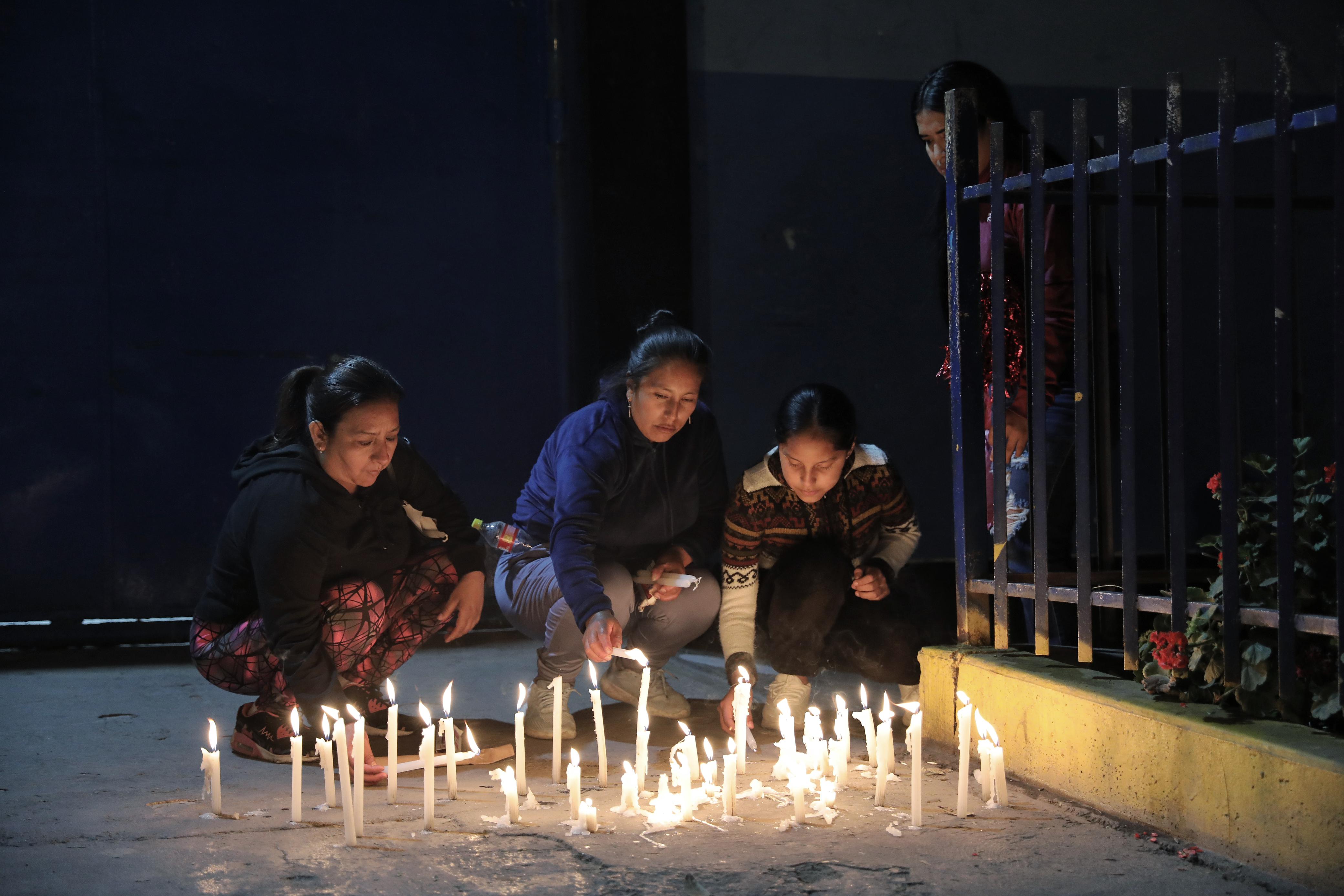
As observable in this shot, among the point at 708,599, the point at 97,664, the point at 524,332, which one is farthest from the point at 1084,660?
the point at 97,664

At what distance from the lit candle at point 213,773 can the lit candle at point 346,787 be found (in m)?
0.30

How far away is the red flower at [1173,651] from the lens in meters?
2.74

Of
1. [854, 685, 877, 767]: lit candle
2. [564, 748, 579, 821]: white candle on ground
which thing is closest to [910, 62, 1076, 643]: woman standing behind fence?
[854, 685, 877, 767]: lit candle

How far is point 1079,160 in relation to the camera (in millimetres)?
2961

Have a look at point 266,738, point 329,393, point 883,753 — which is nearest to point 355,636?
point 266,738

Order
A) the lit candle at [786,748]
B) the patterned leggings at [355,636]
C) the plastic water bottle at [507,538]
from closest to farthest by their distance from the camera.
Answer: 1. the lit candle at [786,748]
2. the patterned leggings at [355,636]
3. the plastic water bottle at [507,538]

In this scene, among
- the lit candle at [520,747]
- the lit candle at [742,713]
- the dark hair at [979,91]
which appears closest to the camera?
the lit candle at [520,747]

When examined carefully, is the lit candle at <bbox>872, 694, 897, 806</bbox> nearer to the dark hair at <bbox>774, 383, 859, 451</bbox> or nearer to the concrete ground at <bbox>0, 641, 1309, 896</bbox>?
the concrete ground at <bbox>0, 641, 1309, 896</bbox>

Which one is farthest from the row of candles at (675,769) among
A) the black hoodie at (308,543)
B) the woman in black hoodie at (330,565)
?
the woman in black hoodie at (330,565)

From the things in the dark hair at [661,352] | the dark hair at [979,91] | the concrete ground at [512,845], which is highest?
the dark hair at [979,91]

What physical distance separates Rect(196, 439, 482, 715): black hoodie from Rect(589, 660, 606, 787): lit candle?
725mm

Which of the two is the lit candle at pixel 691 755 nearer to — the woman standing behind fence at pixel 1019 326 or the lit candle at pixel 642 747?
the lit candle at pixel 642 747

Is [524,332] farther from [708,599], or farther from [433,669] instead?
[708,599]

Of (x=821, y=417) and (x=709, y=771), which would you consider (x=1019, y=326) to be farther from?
(x=709, y=771)
